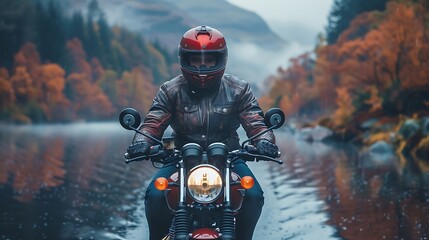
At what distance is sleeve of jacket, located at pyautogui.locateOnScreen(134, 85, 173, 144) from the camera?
631cm

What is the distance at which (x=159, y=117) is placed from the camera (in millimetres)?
6371

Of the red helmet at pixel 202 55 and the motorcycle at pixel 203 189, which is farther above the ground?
the red helmet at pixel 202 55

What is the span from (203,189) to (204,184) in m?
0.03

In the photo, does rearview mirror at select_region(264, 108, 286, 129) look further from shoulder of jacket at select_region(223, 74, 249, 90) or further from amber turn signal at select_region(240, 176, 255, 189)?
shoulder of jacket at select_region(223, 74, 249, 90)

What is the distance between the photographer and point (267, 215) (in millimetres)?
12359

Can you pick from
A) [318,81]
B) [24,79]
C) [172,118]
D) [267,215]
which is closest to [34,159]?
[267,215]

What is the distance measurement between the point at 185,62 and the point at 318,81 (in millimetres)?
63110

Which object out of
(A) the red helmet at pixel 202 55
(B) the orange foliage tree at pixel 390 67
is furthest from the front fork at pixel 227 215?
(B) the orange foliage tree at pixel 390 67

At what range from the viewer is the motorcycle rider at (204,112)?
591 centimetres

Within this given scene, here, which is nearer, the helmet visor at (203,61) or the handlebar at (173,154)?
the handlebar at (173,154)

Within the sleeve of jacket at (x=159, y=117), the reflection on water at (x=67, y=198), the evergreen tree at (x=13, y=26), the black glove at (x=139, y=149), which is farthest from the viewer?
the evergreen tree at (x=13, y=26)

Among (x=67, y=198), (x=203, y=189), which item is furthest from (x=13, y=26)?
(x=203, y=189)

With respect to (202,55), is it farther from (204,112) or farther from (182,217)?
(182,217)

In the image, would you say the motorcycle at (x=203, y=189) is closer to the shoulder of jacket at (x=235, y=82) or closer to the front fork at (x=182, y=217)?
the front fork at (x=182, y=217)
